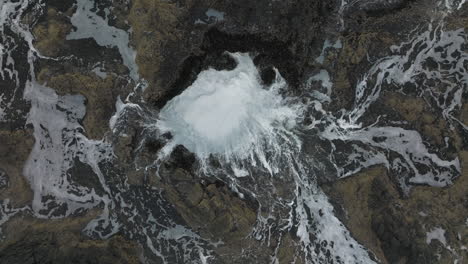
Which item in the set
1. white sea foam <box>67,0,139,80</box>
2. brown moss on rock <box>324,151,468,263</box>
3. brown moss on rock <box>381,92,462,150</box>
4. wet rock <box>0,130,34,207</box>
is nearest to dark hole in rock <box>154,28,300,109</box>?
white sea foam <box>67,0,139,80</box>

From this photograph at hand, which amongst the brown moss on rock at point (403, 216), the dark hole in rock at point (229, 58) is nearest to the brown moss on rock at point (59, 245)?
the dark hole in rock at point (229, 58)

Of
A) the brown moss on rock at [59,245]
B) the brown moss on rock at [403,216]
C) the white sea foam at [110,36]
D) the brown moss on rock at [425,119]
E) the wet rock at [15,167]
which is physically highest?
the brown moss on rock at [425,119]

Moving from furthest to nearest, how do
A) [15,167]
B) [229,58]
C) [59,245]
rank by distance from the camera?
[229,58], [15,167], [59,245]

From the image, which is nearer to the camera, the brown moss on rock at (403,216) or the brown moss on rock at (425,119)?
the brown moss on rock at (403,216)

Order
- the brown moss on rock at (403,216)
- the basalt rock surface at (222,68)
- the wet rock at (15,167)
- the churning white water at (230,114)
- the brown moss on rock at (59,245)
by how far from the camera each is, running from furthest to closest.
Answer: the churning white water at (230,114) < the wet rock at (15,167) < the basalt rock surface at (222,68) < the brown moss on rock at (403,216) < the brown moss on rock at (59,245)

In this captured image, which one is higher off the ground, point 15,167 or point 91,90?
point 91,90

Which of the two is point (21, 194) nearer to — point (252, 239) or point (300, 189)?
point (252, 239)

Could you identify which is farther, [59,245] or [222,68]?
[222,68]

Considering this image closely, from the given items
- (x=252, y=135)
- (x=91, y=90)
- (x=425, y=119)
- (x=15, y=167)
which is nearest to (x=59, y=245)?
(x=15, y=167)

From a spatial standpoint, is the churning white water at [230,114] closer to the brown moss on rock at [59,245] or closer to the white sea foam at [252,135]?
the white sea foam at [252,135]

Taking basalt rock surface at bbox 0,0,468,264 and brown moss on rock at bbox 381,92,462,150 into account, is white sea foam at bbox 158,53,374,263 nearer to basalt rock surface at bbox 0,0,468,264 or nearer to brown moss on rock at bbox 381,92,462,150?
basalt rock surface at bbox 0,0,468,264

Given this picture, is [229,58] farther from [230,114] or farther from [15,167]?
[15,167]

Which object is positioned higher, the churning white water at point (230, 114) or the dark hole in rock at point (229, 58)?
the dark hole in rock at point (229, 58)
